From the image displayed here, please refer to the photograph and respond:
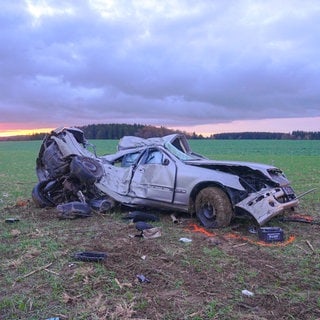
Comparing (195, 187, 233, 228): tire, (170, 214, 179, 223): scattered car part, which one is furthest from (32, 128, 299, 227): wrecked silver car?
(170, 214, 179, 223): scattered car part

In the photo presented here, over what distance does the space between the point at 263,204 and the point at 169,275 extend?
103 inches

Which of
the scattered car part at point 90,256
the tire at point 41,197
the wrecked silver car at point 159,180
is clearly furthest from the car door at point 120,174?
the scattered car part at point 90,256

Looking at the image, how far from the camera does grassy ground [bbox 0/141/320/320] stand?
3.88m

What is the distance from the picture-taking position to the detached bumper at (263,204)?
6.66 m

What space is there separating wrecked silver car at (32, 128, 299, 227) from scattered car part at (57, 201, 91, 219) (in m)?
0.44

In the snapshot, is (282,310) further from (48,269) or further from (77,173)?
(77,173)

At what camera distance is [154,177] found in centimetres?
791

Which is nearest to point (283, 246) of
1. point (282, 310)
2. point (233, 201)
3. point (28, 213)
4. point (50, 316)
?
point (233, 201)

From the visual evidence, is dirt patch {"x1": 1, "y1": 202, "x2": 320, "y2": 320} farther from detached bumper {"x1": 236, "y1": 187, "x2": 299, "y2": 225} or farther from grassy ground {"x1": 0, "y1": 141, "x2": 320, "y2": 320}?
detached bumper {"x1": 236, "y1": 187, "x2": 299, "y2": 225}

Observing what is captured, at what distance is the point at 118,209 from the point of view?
8.91 m

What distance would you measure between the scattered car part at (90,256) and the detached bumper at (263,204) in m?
2.56

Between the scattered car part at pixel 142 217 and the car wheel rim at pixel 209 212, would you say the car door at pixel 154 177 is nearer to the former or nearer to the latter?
the scattered car part at pixel 142 217

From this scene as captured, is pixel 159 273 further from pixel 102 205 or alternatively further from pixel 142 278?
pixel 102 205

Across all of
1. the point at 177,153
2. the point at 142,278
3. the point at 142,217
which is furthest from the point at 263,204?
the point at 142,278
